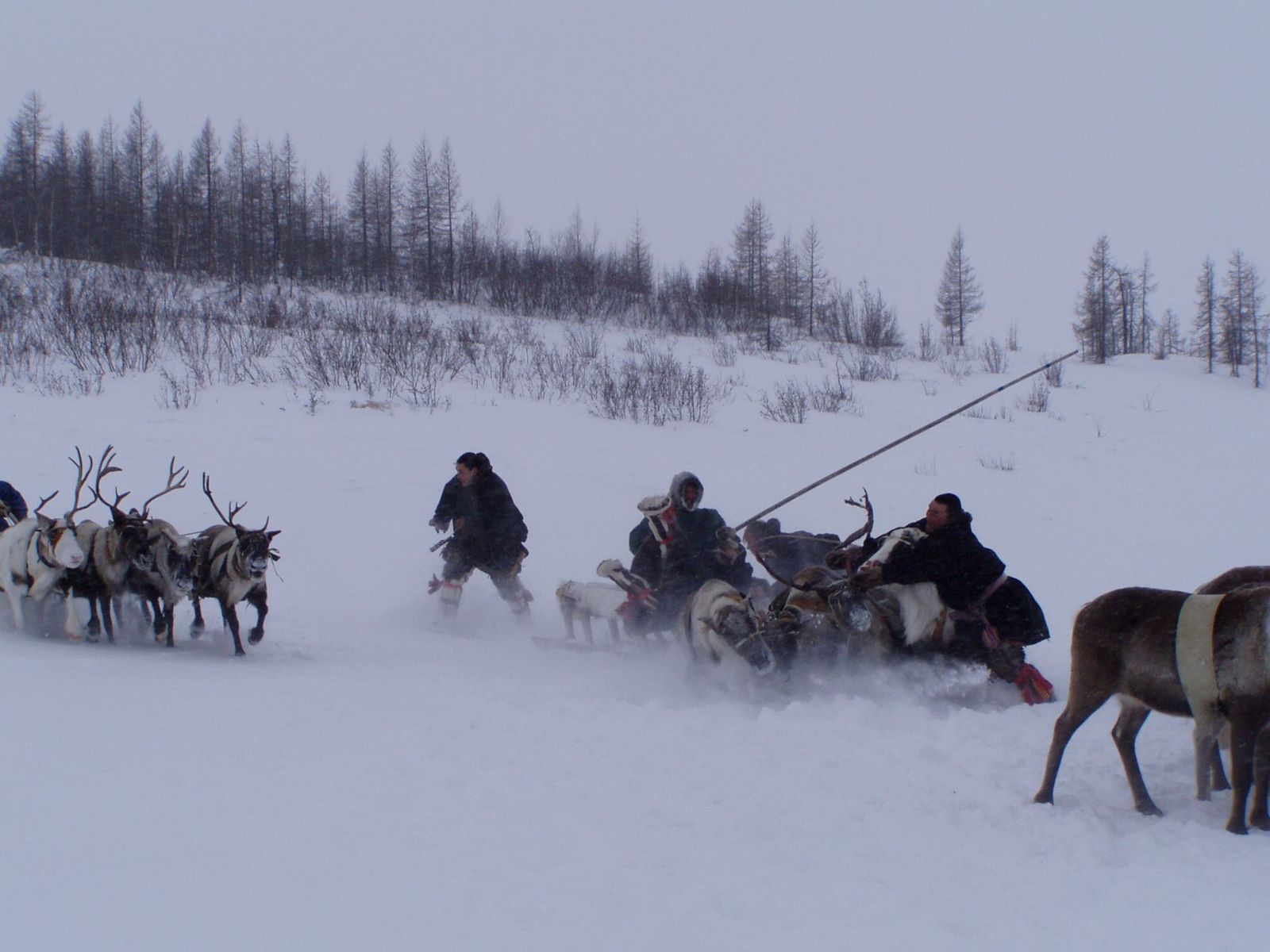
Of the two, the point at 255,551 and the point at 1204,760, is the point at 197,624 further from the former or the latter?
the point at 1204,760

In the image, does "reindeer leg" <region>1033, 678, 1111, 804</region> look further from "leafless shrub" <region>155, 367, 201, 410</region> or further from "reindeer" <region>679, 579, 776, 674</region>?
"leafless shrub" <region>155, 367, 201, 410</region>

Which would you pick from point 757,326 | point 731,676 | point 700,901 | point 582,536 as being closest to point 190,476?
point 582,536

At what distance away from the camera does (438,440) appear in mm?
12617

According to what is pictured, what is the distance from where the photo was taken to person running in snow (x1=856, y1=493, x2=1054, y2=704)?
207 inches

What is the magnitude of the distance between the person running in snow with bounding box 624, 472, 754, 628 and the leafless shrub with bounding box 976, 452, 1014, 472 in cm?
669

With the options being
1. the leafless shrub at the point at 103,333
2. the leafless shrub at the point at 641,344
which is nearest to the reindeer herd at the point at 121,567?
the leafless shrub at the point at 103,333

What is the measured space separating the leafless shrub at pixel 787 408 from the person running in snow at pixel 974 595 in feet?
30.4

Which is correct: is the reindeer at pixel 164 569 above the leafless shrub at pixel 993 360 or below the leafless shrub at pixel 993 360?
below

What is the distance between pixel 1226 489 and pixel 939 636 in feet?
26.6

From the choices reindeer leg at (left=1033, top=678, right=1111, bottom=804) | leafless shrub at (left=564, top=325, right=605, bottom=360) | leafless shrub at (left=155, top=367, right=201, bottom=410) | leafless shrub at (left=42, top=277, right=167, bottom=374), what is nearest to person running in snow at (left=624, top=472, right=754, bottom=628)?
reindeer leg at (left=1033, top=678, right=1111, bottom=804)

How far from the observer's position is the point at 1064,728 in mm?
3711

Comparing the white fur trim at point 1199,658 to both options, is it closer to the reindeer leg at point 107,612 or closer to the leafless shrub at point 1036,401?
the reindeer leg at point 107,612

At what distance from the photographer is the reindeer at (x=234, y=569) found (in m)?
5.98

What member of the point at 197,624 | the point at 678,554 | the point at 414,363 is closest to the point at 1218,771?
the point at 678,554
